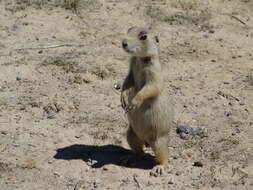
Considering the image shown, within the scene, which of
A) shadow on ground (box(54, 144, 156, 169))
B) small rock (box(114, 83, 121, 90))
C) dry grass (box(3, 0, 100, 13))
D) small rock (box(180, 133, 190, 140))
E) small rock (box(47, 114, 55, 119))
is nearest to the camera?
shadow on ground (box(54, 144, 156, 169))

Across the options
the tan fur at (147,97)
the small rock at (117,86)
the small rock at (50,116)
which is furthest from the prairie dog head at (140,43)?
the small rock at (117,86)

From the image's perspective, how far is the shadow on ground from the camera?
255 inches

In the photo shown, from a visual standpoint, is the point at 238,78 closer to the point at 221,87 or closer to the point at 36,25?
the point at 221,87

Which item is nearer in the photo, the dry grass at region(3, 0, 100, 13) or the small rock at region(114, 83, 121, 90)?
the small rock at region(114, 83, 121, 90)

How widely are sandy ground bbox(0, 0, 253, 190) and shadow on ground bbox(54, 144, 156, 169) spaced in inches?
A: 0.4

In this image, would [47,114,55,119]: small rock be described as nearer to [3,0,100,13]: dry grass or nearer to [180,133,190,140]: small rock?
[180,133,190,140]: small rock

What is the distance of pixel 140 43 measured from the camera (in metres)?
6.25

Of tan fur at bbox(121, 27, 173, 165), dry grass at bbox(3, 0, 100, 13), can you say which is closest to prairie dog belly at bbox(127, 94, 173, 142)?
tan fur at bbox(121, 27, 173, 165)

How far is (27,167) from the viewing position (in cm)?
620

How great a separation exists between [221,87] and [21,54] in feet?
9.44

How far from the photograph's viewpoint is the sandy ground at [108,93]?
6.25m

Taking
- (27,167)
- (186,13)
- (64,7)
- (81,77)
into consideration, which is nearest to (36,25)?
(64,7)

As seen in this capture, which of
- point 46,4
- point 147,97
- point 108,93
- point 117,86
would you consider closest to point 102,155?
point 147,97

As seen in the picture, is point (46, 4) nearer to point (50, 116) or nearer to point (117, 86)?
point (117, 86)
